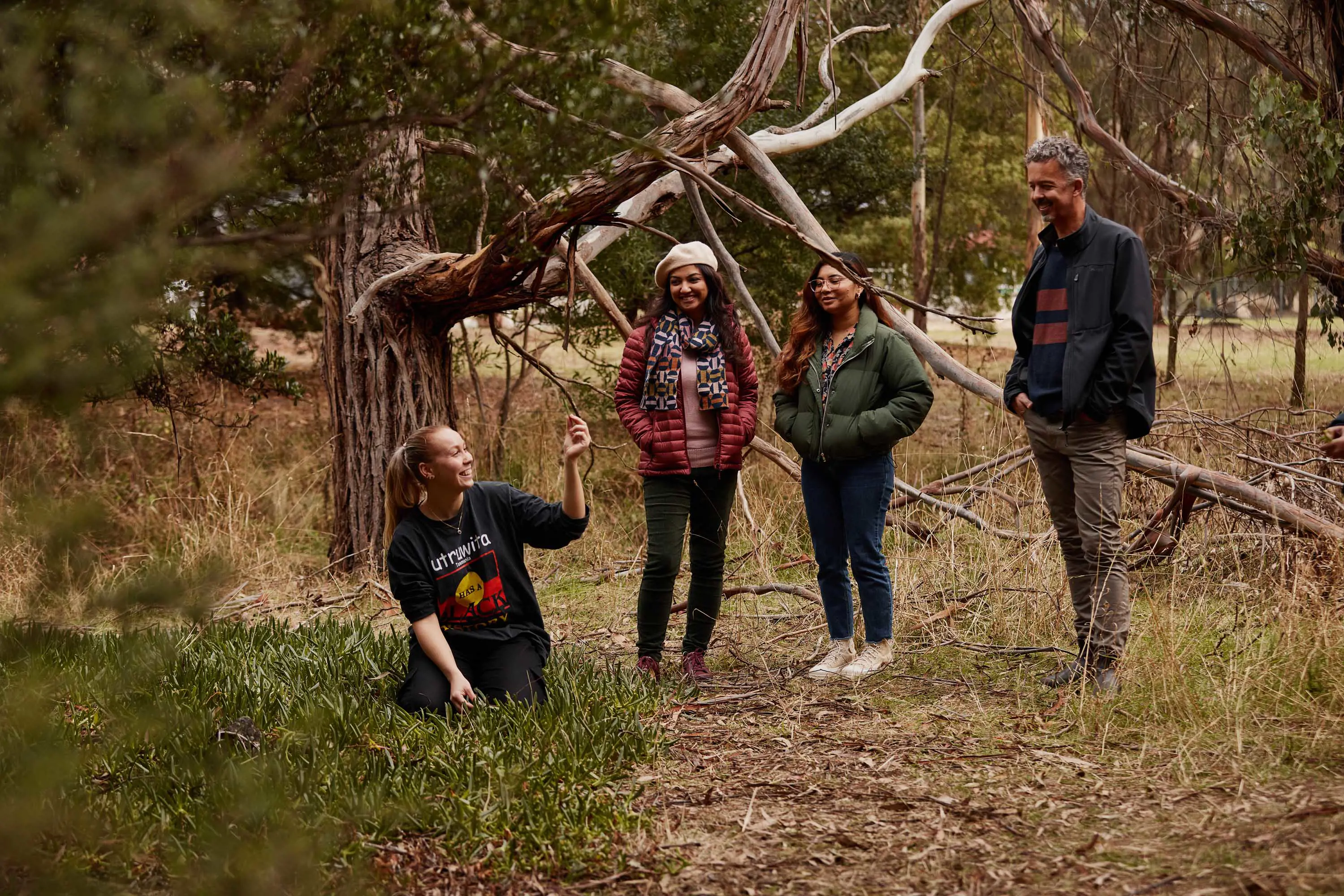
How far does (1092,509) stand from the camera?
4.70 meters

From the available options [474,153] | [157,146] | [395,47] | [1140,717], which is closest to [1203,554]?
[1140,717]

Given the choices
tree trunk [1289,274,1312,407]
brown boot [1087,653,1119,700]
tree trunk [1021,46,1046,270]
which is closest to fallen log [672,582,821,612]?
brown boot [1087,653,1119,700]

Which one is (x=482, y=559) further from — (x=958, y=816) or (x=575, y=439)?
(x=958, y=816)

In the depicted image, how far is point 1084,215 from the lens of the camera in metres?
4.69

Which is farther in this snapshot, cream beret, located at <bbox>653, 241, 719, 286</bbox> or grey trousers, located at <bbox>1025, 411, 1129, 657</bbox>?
cream beret, located at <bbox>653, 241, 719, 286</bbox>

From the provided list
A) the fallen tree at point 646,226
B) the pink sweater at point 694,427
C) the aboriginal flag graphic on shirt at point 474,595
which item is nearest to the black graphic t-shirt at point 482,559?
the aboriginal flag graphic on shirt at point 474,595

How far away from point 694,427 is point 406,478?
49.5 inches

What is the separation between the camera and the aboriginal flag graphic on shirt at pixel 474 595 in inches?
183

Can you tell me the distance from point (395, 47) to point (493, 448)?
6.99 metres

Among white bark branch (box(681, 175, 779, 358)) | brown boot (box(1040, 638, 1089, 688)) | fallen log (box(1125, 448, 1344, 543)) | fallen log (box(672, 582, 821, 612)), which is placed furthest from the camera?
white bark branch (box(681, 175, 779, 358))

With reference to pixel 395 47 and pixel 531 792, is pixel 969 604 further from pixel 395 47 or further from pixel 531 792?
pixel 395 47

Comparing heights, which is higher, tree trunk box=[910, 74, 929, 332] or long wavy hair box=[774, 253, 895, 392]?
tree trunk box=[910, 74, 929, 332]

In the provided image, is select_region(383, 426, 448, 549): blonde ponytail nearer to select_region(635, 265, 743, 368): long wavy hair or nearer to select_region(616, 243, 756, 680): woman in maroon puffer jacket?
select_region(616, 243, 756, 680): woman in maroon puffer jacket

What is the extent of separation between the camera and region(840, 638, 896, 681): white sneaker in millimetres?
5332
